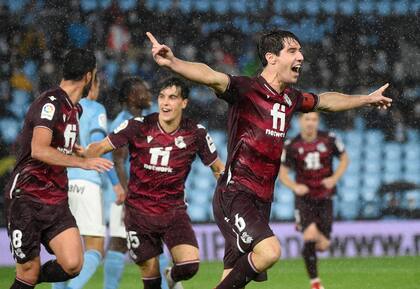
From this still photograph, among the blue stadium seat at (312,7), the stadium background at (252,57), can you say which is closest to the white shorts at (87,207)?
the stadium background at (252,57)

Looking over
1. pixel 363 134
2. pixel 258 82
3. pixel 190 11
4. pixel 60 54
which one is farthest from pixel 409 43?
pixel 258 82

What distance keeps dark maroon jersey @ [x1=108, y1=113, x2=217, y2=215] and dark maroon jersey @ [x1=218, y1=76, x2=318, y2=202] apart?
836 mm

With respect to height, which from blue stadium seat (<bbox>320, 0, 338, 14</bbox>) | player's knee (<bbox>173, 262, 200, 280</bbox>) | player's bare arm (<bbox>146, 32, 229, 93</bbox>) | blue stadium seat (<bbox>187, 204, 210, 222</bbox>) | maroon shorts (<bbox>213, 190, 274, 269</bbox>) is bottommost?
player's knee (<bbox>173, 262, 200, 280</bbox>)

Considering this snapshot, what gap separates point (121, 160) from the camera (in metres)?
8.52

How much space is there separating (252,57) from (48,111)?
31.3 feet

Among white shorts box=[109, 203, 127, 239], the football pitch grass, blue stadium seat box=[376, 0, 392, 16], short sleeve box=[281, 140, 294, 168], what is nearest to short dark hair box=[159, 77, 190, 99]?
white shorts box=[109, 203, 127, 239]

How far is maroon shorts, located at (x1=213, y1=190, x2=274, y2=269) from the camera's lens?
21.0ft

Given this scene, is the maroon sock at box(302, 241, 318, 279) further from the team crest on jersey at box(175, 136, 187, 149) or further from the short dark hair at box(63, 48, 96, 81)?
the short dark hair at box(63, 48, 96, 81)

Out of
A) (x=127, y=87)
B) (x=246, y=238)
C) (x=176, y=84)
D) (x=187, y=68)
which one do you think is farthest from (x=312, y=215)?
(x=187, y=68)

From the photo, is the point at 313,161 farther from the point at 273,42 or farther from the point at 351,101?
the point at 273,42

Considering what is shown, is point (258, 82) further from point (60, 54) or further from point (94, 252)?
point (60, 54)

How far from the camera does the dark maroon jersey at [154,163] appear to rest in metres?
7.40

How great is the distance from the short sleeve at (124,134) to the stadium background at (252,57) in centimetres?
708

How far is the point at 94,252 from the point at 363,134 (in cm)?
808
